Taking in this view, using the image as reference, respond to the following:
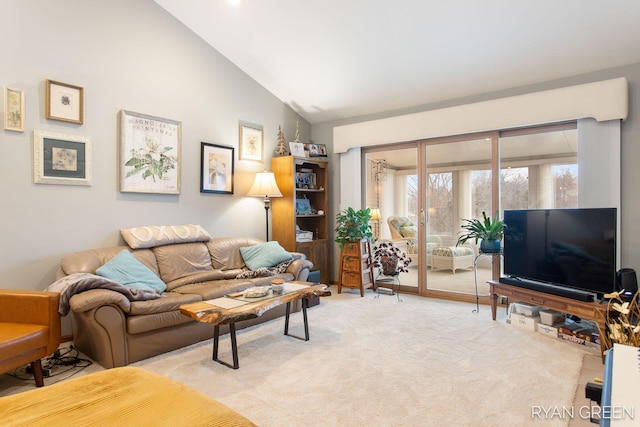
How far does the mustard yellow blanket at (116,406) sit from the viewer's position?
1.04m

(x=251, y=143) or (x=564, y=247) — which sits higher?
(x=251, y=143)

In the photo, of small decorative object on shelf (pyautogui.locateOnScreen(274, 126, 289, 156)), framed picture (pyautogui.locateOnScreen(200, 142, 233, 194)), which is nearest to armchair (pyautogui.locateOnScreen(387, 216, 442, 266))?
small decorative object on shelf (pyautogui.locateOnScreen(274, 126, 289, 156))

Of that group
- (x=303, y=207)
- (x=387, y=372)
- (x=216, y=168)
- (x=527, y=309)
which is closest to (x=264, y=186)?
(x=216, y=168)

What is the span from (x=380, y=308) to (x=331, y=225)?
1770mm

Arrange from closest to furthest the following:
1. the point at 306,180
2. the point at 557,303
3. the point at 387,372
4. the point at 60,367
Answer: the point at 387,372 → the point at 60,367 → the point at 557,303 → the point at 306,180

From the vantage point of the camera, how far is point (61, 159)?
3.24 meters

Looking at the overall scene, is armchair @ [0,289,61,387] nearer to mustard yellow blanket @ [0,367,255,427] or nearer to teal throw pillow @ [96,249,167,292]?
teal throw pillow @ [96,249,167,292]

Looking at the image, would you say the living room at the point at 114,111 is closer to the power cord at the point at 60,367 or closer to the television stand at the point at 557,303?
the power cord at the point at 60,367

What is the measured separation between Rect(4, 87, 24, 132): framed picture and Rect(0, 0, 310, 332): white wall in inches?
2.4

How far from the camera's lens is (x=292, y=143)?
5.18 meters

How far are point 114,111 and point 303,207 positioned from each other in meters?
2.68

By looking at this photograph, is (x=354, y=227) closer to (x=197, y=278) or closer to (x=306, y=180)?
(x=306, y=180)

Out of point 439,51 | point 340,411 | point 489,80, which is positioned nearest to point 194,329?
point 340,411

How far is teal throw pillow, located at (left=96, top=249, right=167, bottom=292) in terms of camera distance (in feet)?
10.0
